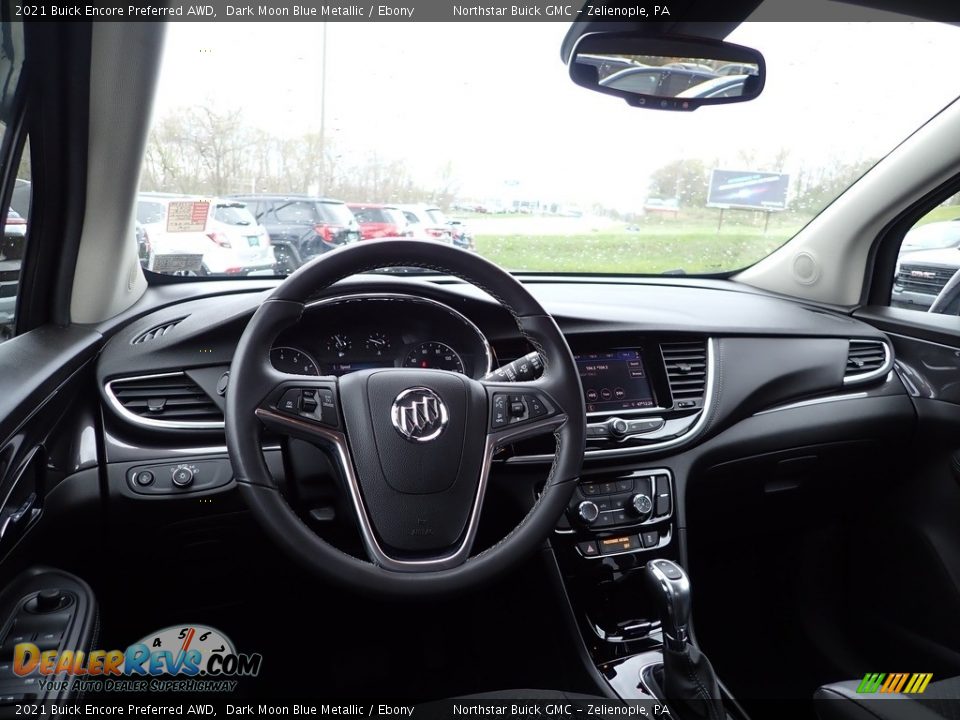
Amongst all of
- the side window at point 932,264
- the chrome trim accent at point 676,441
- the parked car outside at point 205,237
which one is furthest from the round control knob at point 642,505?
the side window at point 932,264

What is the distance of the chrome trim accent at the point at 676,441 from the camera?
2.17m

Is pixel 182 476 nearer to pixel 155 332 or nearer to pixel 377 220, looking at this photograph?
pixel 155 332

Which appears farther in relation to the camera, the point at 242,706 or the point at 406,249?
the point at 242,706

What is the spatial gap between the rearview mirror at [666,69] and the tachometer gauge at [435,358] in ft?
3.21

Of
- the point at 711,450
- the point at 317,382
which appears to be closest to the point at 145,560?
the point at 317,382

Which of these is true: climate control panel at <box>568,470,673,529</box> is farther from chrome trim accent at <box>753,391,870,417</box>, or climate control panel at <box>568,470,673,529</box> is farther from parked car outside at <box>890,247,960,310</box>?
parked car outside at <box>890,247,960,310</box>

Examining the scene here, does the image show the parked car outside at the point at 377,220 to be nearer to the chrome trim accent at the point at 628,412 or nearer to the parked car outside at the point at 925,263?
the chrome trim accent at the point at 628,412

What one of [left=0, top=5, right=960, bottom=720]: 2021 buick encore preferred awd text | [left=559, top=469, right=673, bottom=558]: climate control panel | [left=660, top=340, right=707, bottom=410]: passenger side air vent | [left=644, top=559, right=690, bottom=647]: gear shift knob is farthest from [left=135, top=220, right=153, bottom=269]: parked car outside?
[left=644, top=559, right=690, bottom=647]: gear shift knob

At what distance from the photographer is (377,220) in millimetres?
2393

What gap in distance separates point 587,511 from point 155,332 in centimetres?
137

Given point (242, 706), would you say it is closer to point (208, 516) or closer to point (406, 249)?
point (208, 516)

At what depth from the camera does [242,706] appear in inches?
86.3

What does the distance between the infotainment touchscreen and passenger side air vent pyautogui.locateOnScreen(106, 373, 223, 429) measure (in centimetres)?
114

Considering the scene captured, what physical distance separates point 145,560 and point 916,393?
279 cm
